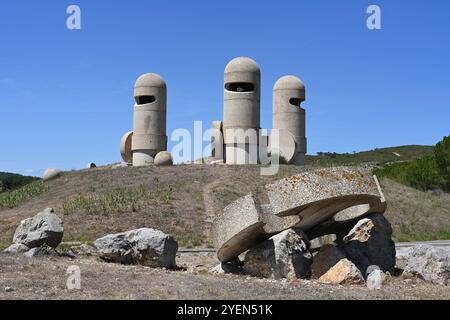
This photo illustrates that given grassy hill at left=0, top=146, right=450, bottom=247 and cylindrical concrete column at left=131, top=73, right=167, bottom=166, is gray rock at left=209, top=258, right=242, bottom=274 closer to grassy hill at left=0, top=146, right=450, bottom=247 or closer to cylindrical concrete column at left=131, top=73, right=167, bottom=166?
grassy hill at left=0, top=146, right=450, bottom=247

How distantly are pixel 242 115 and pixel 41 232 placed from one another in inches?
895

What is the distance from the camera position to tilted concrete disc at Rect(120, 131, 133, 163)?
1576 inches

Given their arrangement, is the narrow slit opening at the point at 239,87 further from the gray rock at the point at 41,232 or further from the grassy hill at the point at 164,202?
the gray rock at the point at 41,232

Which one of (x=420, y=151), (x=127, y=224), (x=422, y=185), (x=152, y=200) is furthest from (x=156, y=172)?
(x=420, y=151)

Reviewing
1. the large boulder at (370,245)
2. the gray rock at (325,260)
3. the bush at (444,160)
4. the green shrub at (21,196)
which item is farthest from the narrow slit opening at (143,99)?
the gray rock at (325,260)

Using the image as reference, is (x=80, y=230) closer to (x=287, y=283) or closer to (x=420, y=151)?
(x=287, y=283)

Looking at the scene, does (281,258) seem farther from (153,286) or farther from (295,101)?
(295,101)

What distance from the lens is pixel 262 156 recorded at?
116ft

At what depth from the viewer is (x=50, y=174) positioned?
36.1 m

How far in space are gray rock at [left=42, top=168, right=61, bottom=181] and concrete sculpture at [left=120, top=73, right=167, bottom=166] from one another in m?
4.93

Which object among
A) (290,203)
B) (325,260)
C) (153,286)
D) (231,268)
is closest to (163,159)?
(231,268)

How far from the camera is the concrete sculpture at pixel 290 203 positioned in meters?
10.1

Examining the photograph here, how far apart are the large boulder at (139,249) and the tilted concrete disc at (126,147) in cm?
2880

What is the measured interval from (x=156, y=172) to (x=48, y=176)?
791 centimetres
